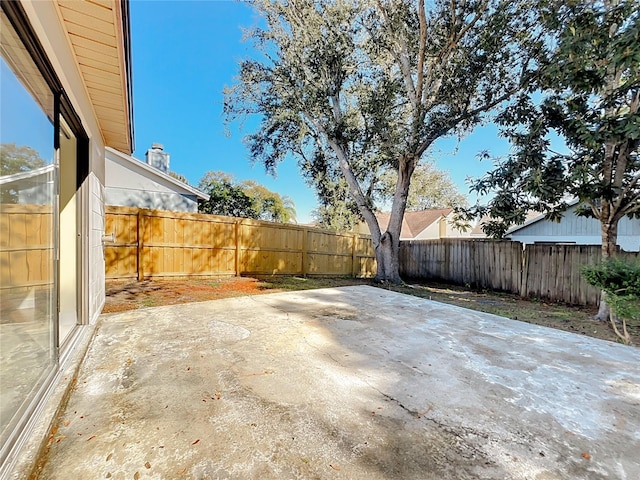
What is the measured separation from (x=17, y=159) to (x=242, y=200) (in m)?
16.3

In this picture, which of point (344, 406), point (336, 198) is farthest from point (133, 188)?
point (344, 406)

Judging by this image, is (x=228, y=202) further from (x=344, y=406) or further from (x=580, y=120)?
(x=344, y=406)

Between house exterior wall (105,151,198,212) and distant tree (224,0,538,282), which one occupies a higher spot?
distant tree (224,0,538,282)

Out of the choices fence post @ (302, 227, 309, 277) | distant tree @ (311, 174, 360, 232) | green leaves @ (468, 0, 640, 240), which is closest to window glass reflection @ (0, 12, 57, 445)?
green leaves @ (468, 0, 640, 240)

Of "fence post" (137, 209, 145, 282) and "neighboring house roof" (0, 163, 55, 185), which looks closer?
"neighboring house roof" (0, 163, 55, 185)

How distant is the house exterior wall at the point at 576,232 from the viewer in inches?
375

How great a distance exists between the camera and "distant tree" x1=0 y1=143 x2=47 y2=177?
129cm

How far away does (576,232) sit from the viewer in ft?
35.6

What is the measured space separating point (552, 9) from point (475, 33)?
68.9 inches

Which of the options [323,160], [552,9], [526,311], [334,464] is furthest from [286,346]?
[323,160]

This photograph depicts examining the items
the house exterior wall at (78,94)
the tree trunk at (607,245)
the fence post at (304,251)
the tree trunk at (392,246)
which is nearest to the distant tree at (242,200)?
the fence post at (304,251)

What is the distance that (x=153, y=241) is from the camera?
6898 mm

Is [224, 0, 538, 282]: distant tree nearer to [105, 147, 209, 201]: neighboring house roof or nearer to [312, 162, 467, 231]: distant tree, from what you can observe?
[312, 162, 467, 231]: distant tree

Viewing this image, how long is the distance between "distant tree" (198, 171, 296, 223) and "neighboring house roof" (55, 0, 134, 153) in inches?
545
